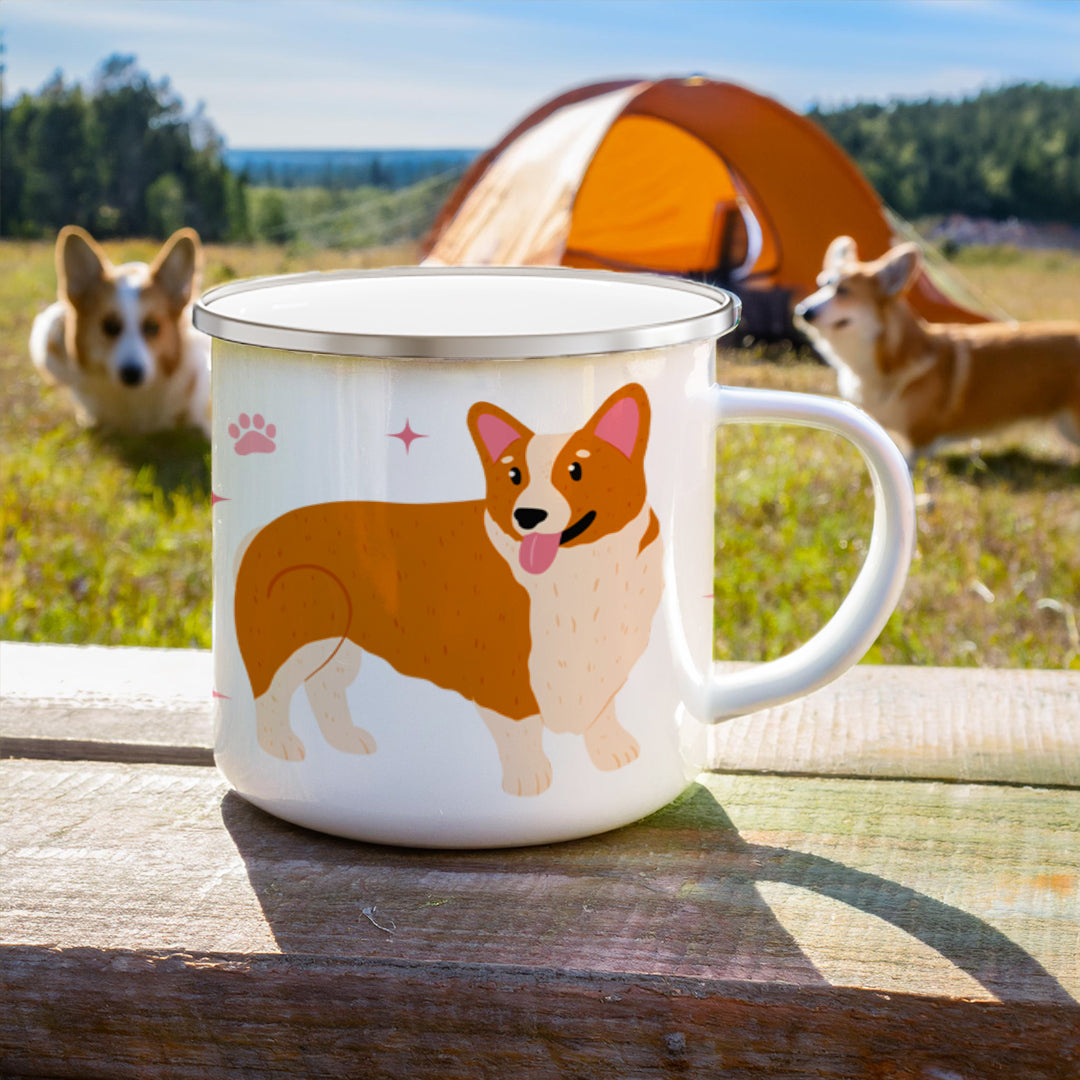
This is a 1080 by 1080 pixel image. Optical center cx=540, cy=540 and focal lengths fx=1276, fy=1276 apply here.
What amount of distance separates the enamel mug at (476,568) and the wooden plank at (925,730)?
0.10 meters

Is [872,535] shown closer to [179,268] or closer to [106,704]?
[106,704]

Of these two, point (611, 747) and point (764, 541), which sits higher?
point (611, 747)

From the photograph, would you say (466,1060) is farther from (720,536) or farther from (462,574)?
(720,536)

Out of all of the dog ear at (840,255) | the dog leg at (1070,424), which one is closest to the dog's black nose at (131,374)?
the dog ear at (840,255)

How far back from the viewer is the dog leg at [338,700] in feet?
1.74

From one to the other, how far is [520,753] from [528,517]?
0.10 meters

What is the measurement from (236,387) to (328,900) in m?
0.22

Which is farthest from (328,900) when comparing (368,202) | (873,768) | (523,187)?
(368,202)

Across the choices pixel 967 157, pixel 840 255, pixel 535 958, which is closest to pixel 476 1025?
pixel 535 958

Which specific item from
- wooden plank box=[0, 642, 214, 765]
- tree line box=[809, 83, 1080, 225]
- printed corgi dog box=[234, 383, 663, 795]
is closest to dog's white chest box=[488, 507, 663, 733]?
printed corgi dog box=[234, 383, 663, 795]

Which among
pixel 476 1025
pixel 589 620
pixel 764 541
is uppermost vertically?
pixel 589 620

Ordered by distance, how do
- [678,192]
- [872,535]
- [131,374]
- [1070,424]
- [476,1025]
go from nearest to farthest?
[476,1025] < [872,535] < [131,374] < [1070,424] < [678,192]

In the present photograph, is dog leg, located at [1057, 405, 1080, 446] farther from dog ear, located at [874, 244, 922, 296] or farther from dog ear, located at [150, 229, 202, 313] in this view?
dog ear, located at [150, 229, 202, 313]

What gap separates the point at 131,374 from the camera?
10.5 feet
